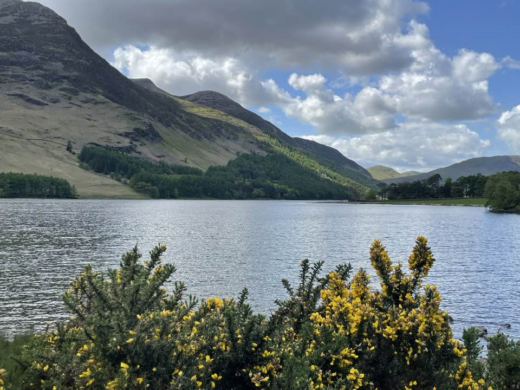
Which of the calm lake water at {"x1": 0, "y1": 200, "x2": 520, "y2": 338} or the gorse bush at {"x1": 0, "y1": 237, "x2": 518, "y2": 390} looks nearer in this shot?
the gorse bush at {"x1": 0, "y1": 237, "x2": 518, "y2": 390}

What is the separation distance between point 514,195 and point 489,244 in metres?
125

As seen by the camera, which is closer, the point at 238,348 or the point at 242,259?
the point at 238,348

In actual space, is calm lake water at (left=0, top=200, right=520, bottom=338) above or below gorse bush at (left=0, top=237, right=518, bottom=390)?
below

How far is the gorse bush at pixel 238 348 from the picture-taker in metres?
8.16

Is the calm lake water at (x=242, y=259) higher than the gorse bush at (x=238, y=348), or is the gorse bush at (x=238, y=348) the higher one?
the gorse bush at (x=238, y=348)

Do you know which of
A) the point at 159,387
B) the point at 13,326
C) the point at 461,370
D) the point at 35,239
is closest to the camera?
the point at 159,387

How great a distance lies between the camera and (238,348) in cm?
921

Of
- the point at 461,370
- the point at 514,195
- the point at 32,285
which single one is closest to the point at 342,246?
the point at 32,285

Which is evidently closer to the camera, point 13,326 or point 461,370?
point 461,370

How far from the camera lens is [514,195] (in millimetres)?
192500

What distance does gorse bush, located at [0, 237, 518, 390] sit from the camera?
26.8 ft

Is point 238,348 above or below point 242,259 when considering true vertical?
above

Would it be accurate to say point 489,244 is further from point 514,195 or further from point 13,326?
point 514,195

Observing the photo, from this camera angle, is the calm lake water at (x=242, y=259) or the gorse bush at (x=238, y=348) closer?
the gorse bush at (x=238, y=348)
